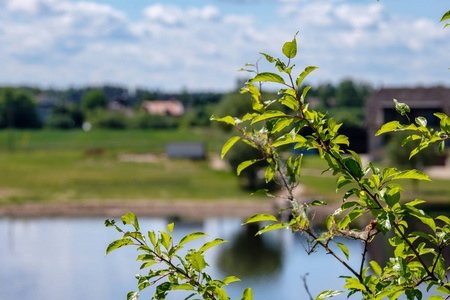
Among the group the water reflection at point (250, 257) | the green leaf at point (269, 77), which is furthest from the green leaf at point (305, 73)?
the water reflection at point (250, 257)

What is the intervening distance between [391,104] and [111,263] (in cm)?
2850

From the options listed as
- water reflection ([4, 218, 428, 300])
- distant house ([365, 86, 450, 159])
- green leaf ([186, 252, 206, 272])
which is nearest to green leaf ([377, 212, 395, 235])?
green leaf ([186, 252, 206, 272])

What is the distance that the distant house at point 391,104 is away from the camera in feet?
151

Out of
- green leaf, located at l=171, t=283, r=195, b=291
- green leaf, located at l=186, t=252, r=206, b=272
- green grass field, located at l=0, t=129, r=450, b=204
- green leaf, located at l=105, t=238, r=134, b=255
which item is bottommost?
green grass field, located at l=0, t=129, r=450, b=204

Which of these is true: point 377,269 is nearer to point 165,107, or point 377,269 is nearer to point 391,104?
point 391,104

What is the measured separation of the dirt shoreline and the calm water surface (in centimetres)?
195

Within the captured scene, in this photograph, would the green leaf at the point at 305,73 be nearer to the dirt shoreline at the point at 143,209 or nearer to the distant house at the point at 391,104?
the dirt shoreline at the point at 143,209

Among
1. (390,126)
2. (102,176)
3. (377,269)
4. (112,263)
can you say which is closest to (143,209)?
(102,176)

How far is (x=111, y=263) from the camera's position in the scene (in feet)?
77.9

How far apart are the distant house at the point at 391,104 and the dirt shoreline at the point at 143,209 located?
14.6m

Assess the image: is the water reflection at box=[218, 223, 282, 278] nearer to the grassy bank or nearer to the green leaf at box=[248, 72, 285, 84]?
the grassy bank

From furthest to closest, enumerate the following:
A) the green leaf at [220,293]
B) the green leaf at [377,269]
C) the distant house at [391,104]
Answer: the distant house at [391,104]
the green leaf at [377,269]
the green leaf at [220,293]

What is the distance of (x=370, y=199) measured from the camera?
257cm

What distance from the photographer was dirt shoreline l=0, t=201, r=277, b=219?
109 ft
